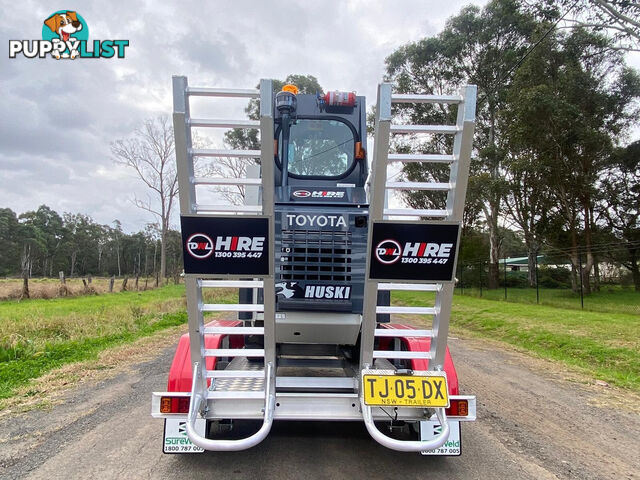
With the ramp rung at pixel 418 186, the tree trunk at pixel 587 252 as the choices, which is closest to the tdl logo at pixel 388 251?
the ramp rung at pixel 418 186

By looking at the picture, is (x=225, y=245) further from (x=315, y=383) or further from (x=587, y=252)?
(x=587, y=252)

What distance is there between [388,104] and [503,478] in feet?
9.96

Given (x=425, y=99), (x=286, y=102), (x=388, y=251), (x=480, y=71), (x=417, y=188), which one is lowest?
(x=388, y=251)

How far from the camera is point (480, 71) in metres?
26.2

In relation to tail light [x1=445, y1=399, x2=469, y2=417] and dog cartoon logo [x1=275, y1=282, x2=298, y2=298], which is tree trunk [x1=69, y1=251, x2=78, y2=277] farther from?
tail light [x1=445, y1=399, x2=469, y2=417]

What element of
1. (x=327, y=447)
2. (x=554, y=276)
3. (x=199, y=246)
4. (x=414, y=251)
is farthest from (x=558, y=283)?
(x=199, y=246)

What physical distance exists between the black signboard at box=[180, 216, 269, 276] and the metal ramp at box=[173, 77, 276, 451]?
0.11 feet

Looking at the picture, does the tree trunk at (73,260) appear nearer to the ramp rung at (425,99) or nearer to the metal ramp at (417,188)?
the metal ramp at (417,188)

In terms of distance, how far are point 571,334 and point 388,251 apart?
32.3ft

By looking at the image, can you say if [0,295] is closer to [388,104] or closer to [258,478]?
[258,478]

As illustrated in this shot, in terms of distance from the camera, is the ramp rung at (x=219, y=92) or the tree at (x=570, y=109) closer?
the ramp rung at (x=219, y=92)

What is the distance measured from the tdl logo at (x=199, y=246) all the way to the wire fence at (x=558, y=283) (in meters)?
16.2

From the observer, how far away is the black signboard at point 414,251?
298cm

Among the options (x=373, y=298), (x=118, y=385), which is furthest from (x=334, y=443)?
(x=118, y=385)
